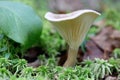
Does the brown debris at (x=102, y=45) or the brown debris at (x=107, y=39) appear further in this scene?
the brown debris at (x=107, y=39)

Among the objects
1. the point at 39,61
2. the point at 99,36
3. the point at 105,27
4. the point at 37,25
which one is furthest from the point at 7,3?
the point at 105,27

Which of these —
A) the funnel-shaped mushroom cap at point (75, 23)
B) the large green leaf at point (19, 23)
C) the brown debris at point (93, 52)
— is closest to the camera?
the funnel-shaped mushroom cap at point (75, 23)

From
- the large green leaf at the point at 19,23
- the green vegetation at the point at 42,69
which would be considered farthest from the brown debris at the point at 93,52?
the large green leaf at the point at 19,23

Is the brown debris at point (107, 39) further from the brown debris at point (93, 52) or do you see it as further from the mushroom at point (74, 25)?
the mushroom at point (74, 25)

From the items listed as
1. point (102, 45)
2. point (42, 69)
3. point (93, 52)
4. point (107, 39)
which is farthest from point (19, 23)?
point (107, 39)

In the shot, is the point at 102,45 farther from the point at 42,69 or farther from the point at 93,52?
the point at 42,69

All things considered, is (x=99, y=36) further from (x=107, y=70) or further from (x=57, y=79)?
(x=57, y=79)
